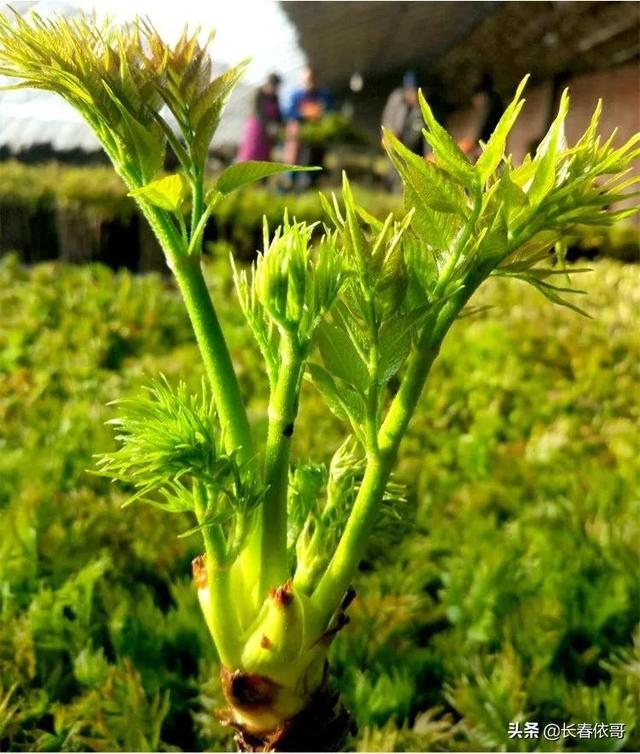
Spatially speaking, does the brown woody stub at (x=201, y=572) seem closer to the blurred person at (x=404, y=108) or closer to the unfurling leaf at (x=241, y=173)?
the unfurling leaf at (x=241, y=173)

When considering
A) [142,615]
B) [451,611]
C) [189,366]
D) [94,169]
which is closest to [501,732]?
[451,611]

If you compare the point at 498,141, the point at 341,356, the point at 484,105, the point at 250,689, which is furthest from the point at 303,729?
the point at 484,105

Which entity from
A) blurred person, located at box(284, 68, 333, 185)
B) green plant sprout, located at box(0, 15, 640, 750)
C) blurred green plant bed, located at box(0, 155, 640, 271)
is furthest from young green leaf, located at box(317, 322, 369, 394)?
blurred green plant bed, located at box(0, 155, 640, 271)

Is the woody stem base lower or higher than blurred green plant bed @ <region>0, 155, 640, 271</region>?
lower

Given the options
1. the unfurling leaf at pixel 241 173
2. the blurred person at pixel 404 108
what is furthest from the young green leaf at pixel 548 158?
the blurred person at pixel 404 108

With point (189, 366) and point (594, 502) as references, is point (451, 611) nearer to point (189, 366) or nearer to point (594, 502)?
point (594, 502)

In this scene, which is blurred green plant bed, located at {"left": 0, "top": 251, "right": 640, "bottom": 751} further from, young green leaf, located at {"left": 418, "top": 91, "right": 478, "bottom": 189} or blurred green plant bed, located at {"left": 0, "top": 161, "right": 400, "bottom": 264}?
blurred green plant bed, located at {"left": 0, "top": 161, "right": 400, "bottom": 264}
